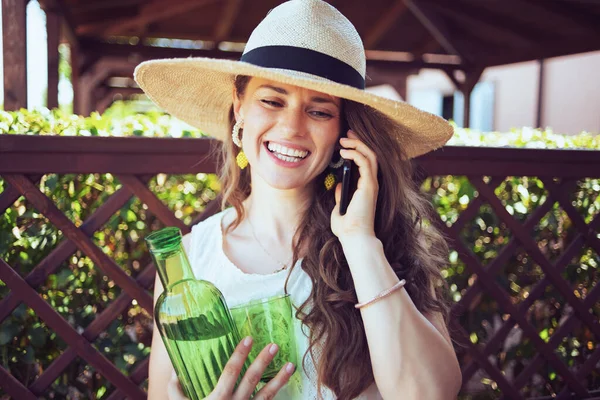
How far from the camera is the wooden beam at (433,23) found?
6.22 m

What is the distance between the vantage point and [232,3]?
20.5ft

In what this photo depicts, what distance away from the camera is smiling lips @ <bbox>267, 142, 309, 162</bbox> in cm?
150

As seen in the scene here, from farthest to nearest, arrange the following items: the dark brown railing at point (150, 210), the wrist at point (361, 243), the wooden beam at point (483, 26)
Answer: the wooden beam at point (483, 26), the dark brown railing at point (150, 210), the wrist at point (361, 243)

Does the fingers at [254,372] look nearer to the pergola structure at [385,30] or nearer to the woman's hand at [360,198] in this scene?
the woman's hand at [360,198]

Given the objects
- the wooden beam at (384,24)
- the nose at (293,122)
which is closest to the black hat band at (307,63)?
the nose at (293,122)

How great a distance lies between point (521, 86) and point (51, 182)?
35.6 feet

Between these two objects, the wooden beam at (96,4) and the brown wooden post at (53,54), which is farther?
the wooden beam at (96,4)

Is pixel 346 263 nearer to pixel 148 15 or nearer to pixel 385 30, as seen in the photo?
pixel 148 15

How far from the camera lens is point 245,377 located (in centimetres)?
126

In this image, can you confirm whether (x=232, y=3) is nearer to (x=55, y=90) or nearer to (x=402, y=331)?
(x=55, y=90)

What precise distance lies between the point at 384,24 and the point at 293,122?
5811mm

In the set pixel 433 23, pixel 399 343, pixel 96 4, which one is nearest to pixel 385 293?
pixel 399 343

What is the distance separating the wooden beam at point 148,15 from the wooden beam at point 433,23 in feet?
7.49

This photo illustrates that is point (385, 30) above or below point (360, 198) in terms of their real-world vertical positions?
above
